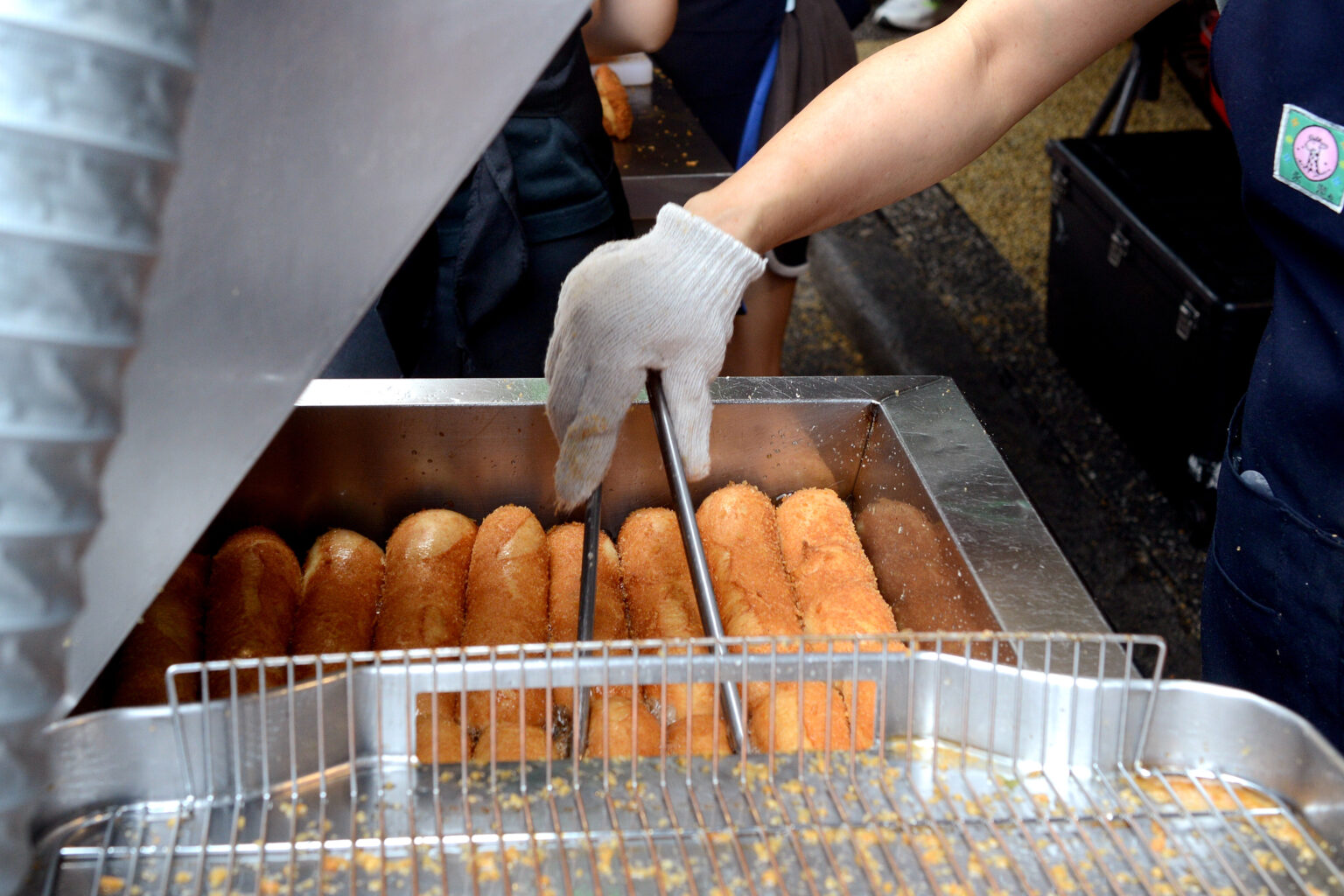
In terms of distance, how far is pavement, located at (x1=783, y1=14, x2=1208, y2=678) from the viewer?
2986mm

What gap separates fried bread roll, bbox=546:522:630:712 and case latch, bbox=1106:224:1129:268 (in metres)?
2.14

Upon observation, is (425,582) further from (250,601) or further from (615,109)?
(615,109)

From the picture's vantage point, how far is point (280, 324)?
1.97ft

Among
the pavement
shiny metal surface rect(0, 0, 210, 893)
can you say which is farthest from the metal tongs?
the pavement

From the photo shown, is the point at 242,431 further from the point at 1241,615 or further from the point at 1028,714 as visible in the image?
the point at 1241,615

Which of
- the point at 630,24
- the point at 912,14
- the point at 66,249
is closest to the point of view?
the point at 66,249

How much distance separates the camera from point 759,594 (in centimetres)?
148

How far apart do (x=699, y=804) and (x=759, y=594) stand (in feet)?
2.01

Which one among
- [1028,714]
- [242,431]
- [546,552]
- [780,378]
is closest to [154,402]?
[242,431]

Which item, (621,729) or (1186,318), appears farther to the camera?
(1186,318)

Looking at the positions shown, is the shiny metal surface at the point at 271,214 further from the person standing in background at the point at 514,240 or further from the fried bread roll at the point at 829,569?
the person standing in background at the point at 514,240

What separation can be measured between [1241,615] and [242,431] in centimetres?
128

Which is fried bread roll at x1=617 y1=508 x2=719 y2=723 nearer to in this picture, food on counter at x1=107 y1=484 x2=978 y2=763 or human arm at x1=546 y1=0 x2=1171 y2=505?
food on counter at x1=107 y1=484 x2=978 y2=763

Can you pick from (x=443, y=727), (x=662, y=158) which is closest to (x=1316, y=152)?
(x=443, y=727)
